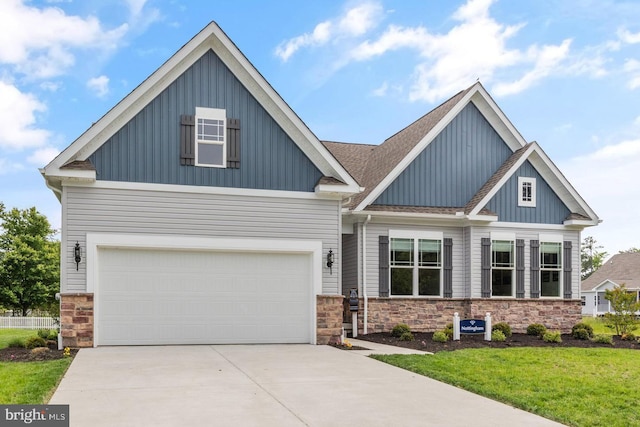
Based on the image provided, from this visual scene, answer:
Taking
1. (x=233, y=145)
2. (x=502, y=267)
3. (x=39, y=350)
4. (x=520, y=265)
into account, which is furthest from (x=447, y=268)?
(x=39, y=350)

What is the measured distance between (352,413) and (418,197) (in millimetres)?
12055

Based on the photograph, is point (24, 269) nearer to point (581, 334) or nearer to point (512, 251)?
point (512, 251)

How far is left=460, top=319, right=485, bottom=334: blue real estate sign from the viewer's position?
15805 mm

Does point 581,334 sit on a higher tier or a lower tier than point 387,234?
lower

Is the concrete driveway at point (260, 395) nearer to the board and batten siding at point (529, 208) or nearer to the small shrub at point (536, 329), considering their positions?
the small shrub at point (536, 329)

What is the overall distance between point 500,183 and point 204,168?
362 inches

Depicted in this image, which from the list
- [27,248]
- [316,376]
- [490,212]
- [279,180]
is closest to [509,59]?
[490,212]

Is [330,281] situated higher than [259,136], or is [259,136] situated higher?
[259,136]

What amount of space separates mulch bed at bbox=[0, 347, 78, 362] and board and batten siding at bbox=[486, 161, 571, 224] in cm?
1252

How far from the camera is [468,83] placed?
793 inches

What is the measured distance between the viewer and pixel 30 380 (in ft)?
29.5

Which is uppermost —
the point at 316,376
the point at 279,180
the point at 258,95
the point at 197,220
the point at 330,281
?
the point at 258,95

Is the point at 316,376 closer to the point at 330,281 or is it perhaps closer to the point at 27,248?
the point at 330,281

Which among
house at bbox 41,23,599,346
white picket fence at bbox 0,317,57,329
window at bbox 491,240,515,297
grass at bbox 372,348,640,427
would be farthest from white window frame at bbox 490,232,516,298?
white picket fence at bbox 0,317,57,329
